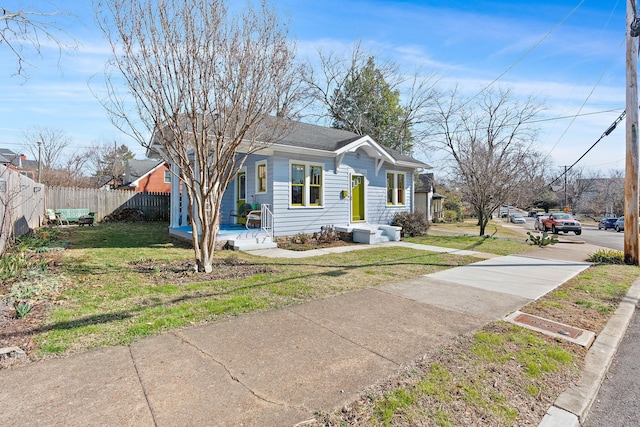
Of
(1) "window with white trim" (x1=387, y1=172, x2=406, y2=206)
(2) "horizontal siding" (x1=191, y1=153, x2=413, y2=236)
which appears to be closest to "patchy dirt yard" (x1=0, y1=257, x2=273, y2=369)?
(2) "horizontal siding" (x1=191, y1=153, x2=413, y2=236)

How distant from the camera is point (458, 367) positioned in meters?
3.00

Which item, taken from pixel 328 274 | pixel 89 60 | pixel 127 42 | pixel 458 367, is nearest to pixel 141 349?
pixel 458 367

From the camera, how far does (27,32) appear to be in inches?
198

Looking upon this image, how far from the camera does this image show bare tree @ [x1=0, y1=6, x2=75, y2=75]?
479 centimetres

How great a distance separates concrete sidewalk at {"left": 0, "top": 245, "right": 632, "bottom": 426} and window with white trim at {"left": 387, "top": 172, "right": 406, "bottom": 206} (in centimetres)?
1077

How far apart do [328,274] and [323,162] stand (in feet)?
21.4

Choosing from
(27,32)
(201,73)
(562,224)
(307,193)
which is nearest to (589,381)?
(201,73)

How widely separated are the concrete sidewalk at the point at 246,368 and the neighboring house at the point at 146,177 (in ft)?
97.0

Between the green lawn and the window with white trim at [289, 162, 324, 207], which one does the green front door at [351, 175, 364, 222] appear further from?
the green lawn

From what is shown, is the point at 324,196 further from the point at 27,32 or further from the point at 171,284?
the point at 27,32

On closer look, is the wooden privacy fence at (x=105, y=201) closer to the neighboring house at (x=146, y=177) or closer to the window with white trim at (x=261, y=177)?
the window with white trim at (x=261, y=177)

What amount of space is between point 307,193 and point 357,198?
2.87m

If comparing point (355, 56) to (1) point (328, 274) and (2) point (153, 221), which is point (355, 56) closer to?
(2) point (153, 221)

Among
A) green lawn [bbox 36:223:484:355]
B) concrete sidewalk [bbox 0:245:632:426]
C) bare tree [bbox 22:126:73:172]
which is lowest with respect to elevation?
concrete sidewalk [bbox 0:245:632:426]
